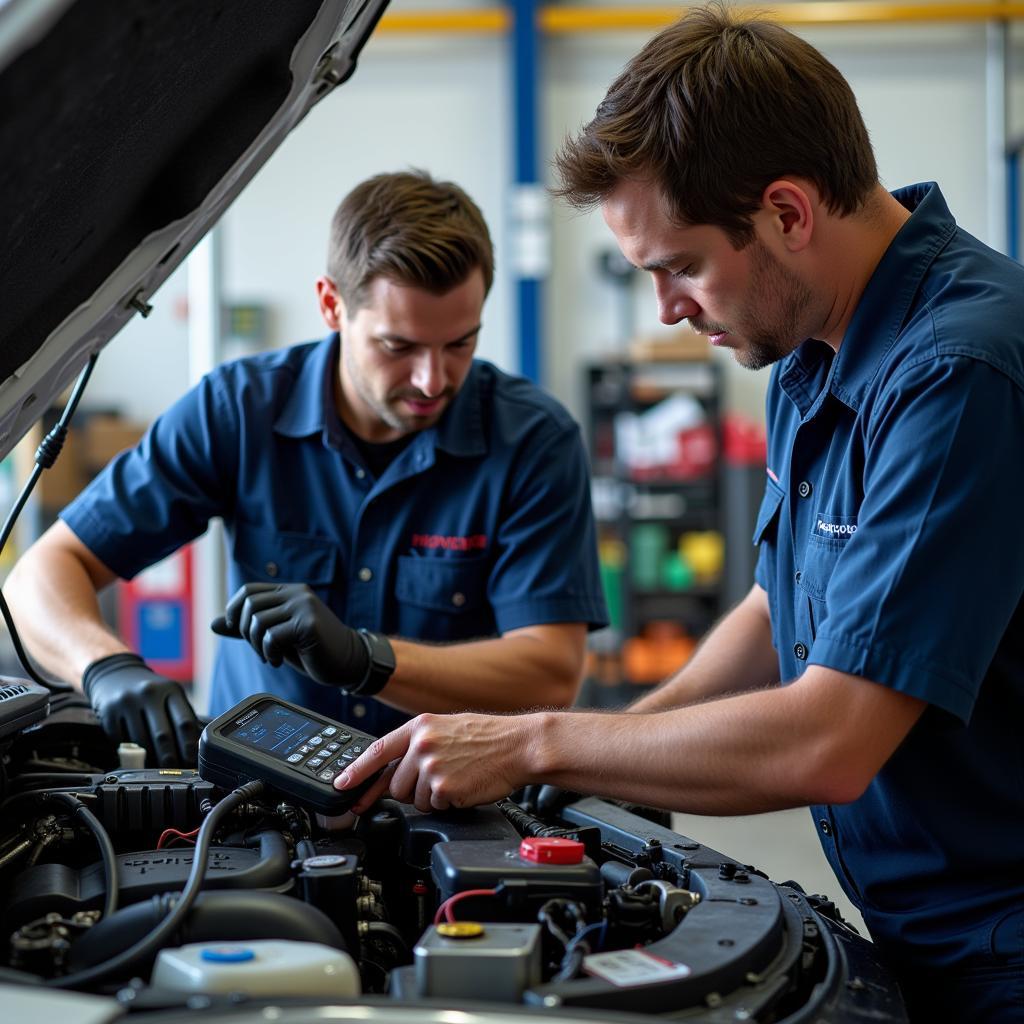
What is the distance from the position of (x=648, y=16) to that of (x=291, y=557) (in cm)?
492

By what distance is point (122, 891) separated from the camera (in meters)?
0.94

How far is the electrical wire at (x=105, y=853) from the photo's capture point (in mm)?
917

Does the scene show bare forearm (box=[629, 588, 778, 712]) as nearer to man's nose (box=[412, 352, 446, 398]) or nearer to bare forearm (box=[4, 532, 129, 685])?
man's nose (box=[412, 352, 446, 398])

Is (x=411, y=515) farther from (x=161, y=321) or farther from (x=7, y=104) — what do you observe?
(x=161, y=321)

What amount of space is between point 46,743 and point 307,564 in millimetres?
511

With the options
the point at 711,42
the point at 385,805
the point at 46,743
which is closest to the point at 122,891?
the point at 385,805

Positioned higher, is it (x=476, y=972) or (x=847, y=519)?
(x=847, y=519)

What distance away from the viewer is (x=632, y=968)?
2.66ft

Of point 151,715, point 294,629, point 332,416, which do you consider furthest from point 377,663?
point 332,416

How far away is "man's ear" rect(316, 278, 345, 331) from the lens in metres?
1.84

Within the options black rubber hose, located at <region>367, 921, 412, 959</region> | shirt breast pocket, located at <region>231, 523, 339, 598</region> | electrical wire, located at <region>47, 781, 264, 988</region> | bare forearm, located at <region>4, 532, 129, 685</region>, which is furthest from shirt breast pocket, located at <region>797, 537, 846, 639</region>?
bare forearm, located at <region>4, 532, 129, 685</region>

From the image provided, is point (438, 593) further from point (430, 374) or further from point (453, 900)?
point (453, 900)

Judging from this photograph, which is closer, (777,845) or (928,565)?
A: (928,565)

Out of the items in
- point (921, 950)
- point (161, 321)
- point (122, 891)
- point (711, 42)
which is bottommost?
point (921, 950)
